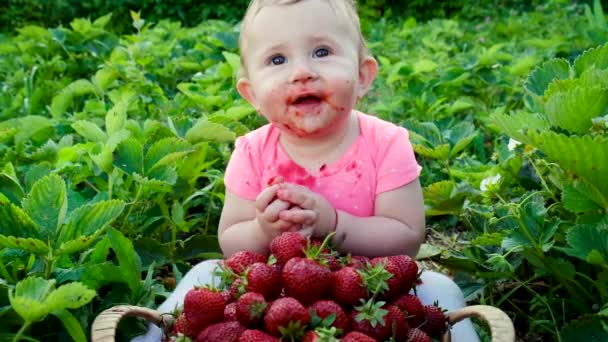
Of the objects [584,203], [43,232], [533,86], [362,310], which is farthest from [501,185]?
[43,232]

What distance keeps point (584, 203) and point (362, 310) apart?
54 centimetres

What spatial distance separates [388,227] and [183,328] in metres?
0.47

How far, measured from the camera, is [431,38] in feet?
14.9

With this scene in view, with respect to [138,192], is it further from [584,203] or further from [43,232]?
[584,203]

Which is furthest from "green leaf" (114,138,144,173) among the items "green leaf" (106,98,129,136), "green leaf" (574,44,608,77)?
"green leaf" (574,44,608,77)

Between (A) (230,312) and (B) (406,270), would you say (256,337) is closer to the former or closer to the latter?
(A) (230,312)

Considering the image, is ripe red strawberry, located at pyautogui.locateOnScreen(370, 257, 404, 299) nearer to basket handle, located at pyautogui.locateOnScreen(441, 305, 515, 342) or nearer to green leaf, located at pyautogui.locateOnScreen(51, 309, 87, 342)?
basket handle, located at pyautogui.locateOnScreen(441, 305, 515, 342)

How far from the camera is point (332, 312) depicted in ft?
4.25

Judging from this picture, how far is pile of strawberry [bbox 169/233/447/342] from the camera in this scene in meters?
1.28

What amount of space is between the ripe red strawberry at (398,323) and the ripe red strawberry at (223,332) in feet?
0.77

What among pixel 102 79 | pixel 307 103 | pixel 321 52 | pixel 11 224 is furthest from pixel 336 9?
pixel 102 79

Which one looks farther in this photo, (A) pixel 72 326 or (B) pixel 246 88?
(B) pixel 246 88

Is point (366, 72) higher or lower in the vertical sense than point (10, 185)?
higher

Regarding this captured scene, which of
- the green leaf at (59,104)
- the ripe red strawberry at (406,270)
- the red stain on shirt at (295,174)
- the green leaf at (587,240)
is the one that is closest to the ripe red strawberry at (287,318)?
the ripe red strawberry at (406,270)
